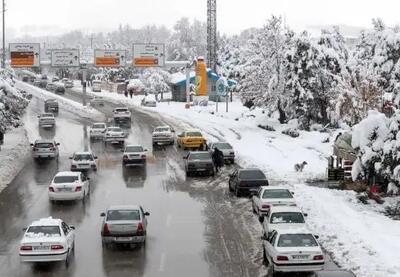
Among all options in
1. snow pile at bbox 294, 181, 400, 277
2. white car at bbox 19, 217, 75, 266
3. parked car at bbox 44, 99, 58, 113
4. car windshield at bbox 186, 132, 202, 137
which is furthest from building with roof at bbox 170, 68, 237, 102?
white car at bbox 19, 217, 75, 266

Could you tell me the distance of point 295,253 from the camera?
67.4ft

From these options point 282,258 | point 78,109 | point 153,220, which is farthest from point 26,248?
point 78,109

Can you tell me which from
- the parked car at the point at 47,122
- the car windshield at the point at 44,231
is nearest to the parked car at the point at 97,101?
the parked car at the point at 47,122

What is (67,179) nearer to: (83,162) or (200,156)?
(83,162)

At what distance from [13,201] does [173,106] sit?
58176 mm

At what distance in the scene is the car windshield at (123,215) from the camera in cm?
2502

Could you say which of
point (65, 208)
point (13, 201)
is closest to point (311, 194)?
point (65, 208)

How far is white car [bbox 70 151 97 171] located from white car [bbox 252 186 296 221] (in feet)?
52.2

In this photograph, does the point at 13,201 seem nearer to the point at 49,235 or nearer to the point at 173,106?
the point at 49,235

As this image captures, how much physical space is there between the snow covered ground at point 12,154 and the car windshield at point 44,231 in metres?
17.1

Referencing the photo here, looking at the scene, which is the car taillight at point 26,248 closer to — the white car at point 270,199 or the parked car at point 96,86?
the white car at point 270,199

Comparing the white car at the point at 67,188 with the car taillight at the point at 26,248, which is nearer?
the car taillight at the point at 26,248

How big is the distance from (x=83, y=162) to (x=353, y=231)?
2182cm

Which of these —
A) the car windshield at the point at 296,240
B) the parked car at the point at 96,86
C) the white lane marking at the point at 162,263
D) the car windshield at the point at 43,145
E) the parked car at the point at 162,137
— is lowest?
the parked car at the point at 96,86
